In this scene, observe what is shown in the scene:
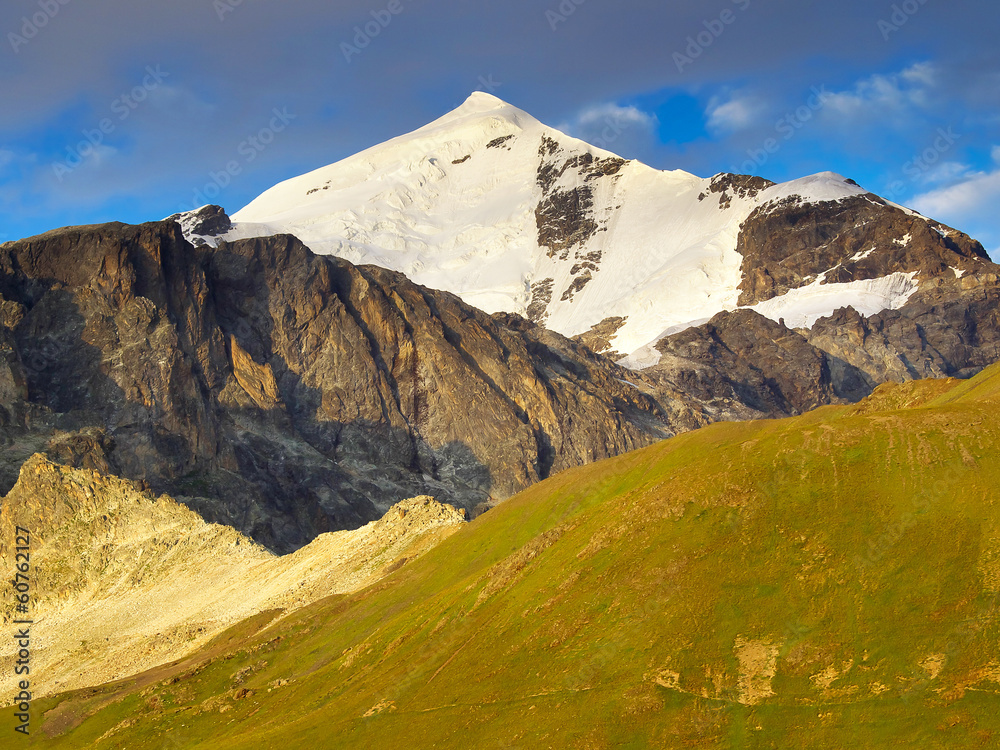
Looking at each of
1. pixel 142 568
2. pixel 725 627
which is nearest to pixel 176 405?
pixel 142 568

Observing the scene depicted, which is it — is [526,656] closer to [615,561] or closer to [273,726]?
[615,561]

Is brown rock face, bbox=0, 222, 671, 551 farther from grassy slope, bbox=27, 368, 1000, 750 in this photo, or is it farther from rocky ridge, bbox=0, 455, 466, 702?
grassy slope, bbox=27, 368, 1000, 750

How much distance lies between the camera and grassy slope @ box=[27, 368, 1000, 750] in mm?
43781

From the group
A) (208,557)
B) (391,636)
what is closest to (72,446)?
(208,557)

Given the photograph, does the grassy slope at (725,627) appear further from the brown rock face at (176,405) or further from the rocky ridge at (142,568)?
the brown rock face at (176,405)

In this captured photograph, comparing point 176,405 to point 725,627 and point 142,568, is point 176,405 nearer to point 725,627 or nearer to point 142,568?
point 142,568

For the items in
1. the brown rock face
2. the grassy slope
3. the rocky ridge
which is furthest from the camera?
the brown rock face

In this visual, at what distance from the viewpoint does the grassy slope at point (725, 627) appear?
4378 cm

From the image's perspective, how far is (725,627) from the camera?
157 ft

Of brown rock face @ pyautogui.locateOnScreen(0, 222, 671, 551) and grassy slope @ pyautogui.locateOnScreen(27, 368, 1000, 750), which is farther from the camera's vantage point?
brown rock face @ pyautogui.locateOnScreen(0, 222, 671, 551)

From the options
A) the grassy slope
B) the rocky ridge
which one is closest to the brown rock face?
the rocky ridge

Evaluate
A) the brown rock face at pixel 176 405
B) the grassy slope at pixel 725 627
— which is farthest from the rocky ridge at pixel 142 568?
the grassy slope at pixel 725 627

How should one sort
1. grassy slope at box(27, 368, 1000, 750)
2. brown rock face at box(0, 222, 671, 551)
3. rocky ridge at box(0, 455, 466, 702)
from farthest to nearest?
1. brown rock face at box(0, 222, 671, 551)
2. rocky ridge at box(0, 455, 466, 702)
3. grassy slope at box(27, 368, 1000, 750)

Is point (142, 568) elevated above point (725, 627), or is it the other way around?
point (142, 568)
